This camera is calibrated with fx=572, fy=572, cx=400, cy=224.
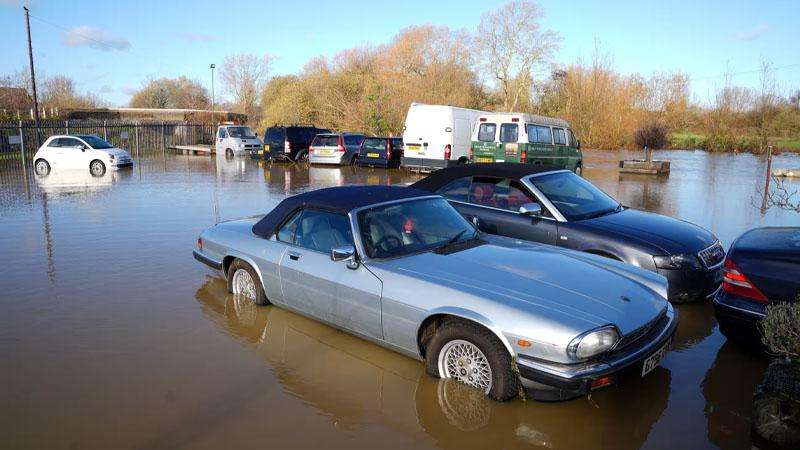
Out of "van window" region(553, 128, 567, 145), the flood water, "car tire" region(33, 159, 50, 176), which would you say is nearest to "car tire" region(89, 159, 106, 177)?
"car tire" region(33, 159, 50, 176)

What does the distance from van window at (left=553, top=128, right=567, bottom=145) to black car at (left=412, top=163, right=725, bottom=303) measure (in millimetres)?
11332

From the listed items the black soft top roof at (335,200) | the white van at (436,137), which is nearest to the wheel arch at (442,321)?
the black soft top roof at (335,200)

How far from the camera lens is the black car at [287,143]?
2608 centimetres

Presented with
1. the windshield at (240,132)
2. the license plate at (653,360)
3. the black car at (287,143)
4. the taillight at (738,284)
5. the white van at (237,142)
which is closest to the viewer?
the license plate at (653,360)

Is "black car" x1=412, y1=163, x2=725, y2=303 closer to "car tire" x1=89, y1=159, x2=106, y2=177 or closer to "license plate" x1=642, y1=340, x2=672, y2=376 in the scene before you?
"license plate" x1=642, y1=340, x2=672, y2=376

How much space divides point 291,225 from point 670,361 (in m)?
3.73

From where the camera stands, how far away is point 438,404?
13.8 feet

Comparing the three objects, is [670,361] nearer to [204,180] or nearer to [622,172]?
[204,180]

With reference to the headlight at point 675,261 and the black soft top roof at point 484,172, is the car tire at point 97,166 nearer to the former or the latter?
the black soft top roof at point 484,172

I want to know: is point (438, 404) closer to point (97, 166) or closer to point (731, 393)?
point (731, 393)

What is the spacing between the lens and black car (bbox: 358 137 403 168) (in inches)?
924

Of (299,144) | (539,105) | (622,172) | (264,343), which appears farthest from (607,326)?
(539,105)

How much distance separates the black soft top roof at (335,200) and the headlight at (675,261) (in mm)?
2561

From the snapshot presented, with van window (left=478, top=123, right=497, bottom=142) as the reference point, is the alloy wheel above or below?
below
